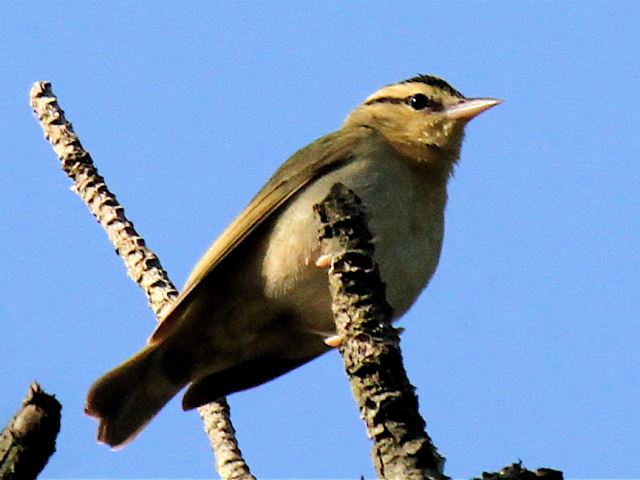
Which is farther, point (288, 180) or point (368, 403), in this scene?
point (288, 180)

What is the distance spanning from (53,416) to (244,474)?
2.28 metres

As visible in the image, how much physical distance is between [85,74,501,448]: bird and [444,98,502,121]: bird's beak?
65 cm

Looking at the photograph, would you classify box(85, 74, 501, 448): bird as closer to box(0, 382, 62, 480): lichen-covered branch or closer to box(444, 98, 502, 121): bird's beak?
box(444, 98, 502, 121): bird's beak

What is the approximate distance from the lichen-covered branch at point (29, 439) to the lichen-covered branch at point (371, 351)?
95cm

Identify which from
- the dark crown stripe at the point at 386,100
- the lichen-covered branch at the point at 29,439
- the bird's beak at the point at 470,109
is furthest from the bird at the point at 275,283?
the lichen-covered branch at the point at 29,439

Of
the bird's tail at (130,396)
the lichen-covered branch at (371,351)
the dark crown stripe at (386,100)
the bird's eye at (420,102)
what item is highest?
the dark crown stripe at (386,100)

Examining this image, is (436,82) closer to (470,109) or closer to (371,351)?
(470,109)

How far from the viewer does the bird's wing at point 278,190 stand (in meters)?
6.55

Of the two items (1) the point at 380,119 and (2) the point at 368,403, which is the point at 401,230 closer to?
(1) the point at 380,119

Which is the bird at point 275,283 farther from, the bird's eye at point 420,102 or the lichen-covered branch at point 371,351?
the lichen-covered branch at point 371,351

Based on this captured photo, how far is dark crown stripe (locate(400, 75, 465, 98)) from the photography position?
791 centimetres

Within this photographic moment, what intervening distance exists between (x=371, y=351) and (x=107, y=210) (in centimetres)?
305

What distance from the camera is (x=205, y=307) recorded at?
21.9ft

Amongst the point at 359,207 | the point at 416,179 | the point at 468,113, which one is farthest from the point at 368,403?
the point at 468,113
